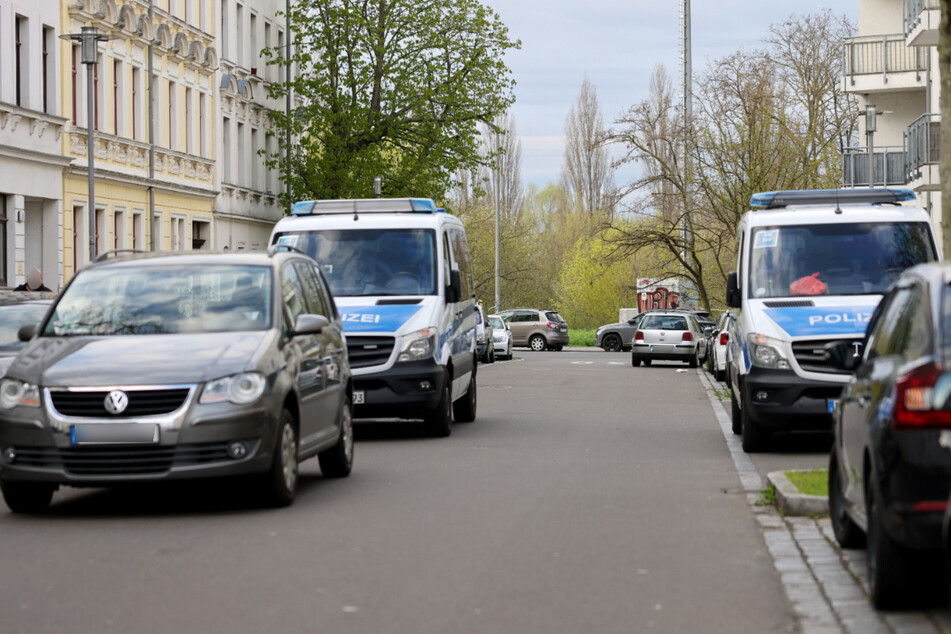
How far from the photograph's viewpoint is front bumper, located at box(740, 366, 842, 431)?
15.5m

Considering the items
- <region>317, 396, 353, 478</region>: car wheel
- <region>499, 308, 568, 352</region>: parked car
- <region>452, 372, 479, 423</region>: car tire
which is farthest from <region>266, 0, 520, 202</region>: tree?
<region>317, 396, 353, 478</region>: car wheel

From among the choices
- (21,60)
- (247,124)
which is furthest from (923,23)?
(247,124)

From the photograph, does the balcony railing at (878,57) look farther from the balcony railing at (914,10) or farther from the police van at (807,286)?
the police van at (807,286)

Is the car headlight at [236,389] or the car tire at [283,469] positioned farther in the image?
the car tire at [283,469]

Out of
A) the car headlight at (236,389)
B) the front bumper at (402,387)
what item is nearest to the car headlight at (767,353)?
the front bumper at (402,387)

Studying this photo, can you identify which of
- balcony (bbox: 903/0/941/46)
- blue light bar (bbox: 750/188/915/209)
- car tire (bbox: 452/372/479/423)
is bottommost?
car tire (bbox: 452/372/479/423)

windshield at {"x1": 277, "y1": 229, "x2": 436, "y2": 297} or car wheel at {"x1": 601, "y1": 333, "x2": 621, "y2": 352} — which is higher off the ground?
windshield at {"x1": 277, "y1": 229, "x2": 436, "y2": 297}

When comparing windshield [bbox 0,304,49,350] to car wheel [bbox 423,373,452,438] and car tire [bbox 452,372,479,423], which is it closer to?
car wheel [bbox 423,373,452,438]

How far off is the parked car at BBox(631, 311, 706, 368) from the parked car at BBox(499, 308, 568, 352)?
2118 centimetres

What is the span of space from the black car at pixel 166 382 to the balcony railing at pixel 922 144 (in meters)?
28.6

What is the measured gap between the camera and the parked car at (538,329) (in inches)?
2717

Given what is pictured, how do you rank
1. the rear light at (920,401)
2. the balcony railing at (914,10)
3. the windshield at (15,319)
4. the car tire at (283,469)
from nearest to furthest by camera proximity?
1. the rear light at (920,401)
2. the car tire at (283,469)
3. the windshield at (15,319)
4. the balcony railing at (914,10)

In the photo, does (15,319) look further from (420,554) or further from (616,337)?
(616,337)

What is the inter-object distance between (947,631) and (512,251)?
9217 centimetres
